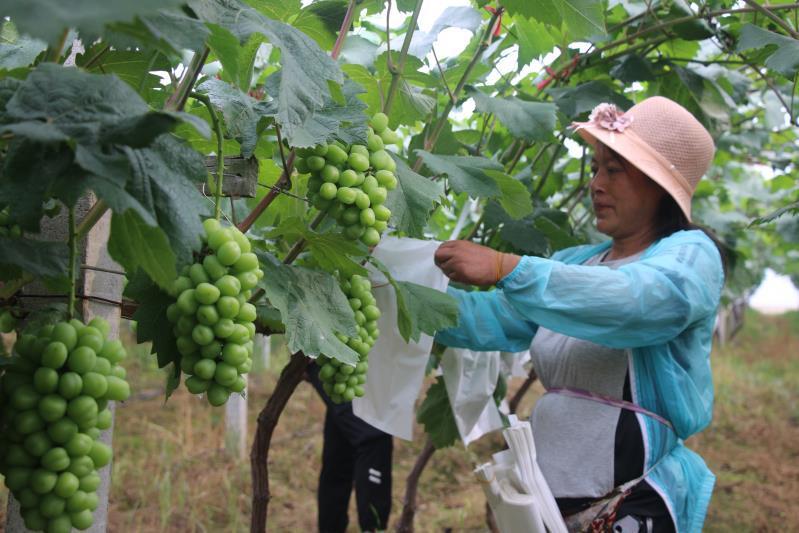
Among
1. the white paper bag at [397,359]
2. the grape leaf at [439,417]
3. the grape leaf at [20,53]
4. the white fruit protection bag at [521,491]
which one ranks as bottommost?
the grape leaf at [439,417]

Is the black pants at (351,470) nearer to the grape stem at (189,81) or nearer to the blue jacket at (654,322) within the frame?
the blue jacket at (654,322)

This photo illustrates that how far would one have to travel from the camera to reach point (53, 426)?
855mm

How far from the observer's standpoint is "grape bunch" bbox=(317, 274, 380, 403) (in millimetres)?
1582

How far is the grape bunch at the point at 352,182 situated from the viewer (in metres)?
1.27

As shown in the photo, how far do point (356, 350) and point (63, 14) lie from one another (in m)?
1.08

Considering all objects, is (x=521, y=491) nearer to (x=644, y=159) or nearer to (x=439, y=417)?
(x=439, y=417)

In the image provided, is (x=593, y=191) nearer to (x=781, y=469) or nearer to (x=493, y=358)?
(x=493, y=358)

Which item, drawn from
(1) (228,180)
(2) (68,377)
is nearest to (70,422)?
(2) (68,377)

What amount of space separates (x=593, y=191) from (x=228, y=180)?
1.24 m

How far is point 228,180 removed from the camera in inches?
50.5

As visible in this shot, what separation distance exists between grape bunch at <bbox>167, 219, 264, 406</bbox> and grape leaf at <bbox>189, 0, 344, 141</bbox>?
0.20 meters

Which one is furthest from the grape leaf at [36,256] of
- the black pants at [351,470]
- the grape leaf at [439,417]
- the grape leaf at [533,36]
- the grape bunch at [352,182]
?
the black pants at [351,470]

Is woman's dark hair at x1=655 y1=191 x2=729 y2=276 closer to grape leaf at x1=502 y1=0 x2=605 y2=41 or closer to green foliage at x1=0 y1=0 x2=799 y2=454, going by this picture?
green foliage at x1=0 y1=0 x2=799 y2=454

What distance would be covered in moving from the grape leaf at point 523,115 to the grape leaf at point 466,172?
256 millimetres
